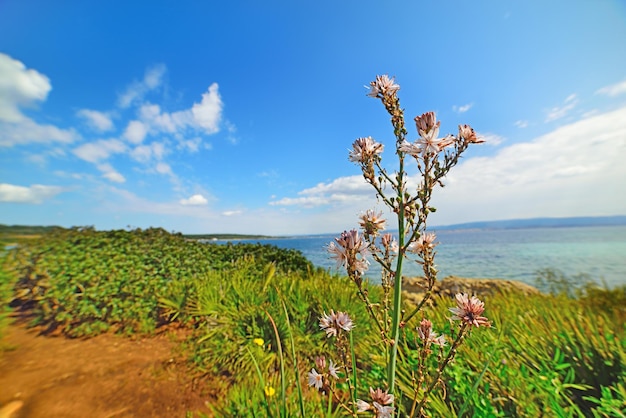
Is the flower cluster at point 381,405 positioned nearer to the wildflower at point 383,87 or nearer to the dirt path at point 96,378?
the wildflower at point 383,87

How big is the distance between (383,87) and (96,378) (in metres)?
A: 4.39

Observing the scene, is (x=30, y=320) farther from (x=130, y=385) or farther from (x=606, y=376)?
(x=606, y=376)

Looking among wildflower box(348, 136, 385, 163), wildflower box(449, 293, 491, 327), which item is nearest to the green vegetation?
wildflower box(449, 293, 491, 327)

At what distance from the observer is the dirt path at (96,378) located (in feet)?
9.26

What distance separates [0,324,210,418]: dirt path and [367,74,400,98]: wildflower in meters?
3.33

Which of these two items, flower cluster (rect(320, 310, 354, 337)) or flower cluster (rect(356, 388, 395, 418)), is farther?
flower cluster (rect(320, 310, 354, 337))

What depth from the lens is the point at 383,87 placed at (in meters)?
1.12

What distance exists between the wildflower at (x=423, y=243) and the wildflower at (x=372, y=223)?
0.14m

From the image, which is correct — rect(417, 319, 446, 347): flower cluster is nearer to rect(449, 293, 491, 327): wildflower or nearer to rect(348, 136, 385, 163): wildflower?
rect(449, 293, 491, 327): wildflower

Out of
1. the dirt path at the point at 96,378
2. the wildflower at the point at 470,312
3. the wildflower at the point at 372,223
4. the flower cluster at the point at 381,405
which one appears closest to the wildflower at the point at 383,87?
the wildflower at the point at 372,223

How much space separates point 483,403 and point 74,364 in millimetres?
4705

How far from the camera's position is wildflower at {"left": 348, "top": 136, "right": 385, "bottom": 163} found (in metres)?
1.12

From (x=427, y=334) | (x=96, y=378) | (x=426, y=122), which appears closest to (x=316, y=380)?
(x=427, y=334)

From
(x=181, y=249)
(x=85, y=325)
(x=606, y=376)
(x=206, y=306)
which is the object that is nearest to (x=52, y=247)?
(x=85, y=325)
